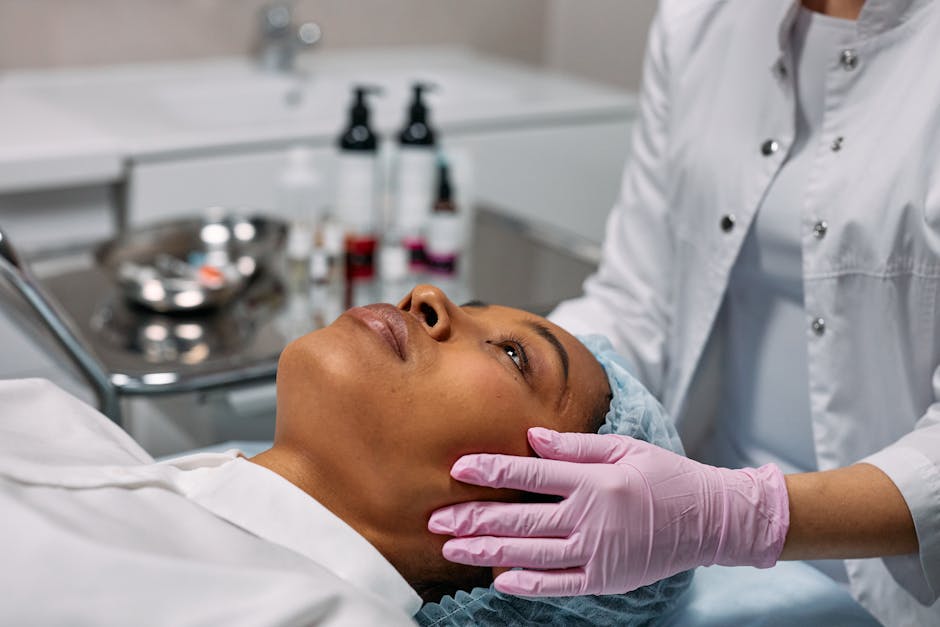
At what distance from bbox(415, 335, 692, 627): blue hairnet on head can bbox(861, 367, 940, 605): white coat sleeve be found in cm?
23

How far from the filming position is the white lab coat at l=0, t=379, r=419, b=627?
35.6 inches

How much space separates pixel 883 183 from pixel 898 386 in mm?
239

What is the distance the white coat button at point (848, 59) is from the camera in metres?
1.30

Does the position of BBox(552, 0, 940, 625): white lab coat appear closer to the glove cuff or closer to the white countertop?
the glove cuff

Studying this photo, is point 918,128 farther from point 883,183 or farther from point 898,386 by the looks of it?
point 898,386

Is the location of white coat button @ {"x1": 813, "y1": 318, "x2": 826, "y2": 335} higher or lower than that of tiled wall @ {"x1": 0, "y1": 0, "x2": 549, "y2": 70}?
lower

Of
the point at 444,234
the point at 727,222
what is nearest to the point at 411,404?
the point at 727,222

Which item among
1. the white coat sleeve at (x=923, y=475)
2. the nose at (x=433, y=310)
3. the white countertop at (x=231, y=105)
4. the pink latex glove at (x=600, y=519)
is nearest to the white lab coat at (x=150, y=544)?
the pink latex glove at (x=600, y=519)

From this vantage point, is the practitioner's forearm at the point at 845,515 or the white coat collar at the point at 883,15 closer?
the practitioner's forearm at the point at 845,515

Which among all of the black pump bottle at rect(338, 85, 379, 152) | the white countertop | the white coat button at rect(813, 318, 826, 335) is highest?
the black pump bottle at rect(338, 85, 379, 152)

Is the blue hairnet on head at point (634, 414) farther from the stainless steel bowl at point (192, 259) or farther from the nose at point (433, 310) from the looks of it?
the stainless steel bowl at point (192, 259)

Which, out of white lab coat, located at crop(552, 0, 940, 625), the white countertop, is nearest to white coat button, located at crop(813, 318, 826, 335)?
white lab coat, located at crop(552, 0, 940, 625)

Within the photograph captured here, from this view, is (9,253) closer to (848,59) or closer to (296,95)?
(848,59)

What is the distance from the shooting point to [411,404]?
110cm
